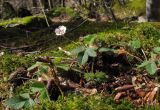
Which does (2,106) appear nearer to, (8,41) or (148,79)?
(148,79)

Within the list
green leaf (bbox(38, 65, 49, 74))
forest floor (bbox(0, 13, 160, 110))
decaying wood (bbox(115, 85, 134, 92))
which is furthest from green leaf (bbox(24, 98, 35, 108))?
decaying wood (bbox(115, 85, 134, 92))

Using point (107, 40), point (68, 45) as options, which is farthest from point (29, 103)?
point (68, 45)

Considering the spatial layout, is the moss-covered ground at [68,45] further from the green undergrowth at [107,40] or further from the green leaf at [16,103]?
the green leaf at [16,103]

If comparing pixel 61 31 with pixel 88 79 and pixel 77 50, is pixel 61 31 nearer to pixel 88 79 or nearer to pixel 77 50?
pixel 77 50

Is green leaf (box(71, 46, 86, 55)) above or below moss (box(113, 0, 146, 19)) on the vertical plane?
above

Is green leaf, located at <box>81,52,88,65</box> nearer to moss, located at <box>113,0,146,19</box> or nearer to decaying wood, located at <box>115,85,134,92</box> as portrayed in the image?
decaying wood, located at <box>115,85,134,92</box>
